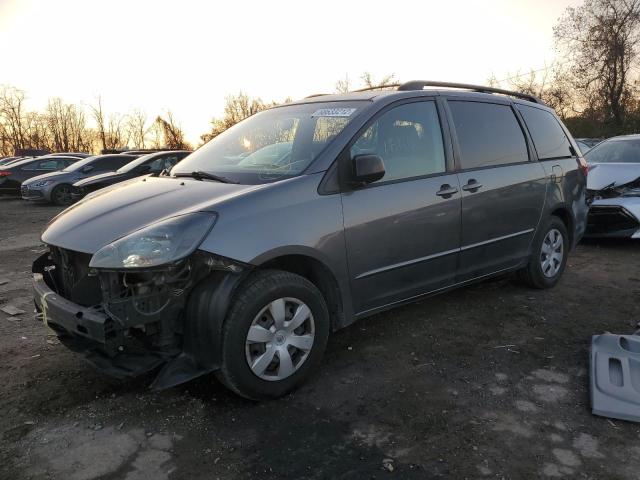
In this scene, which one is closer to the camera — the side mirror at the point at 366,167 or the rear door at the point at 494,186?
the side mirror at the point at 366,167

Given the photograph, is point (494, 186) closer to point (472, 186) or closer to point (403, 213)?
point (472, 186)

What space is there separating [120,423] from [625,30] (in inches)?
1467

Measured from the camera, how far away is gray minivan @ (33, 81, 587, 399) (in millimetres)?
2637

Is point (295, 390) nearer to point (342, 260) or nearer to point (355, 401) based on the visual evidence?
point (355, 401)

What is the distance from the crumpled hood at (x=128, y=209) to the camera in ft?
9.11

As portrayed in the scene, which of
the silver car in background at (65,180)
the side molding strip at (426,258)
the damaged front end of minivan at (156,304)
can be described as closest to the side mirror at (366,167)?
the side molding strip at (426,258)

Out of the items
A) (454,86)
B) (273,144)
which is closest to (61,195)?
(273,144)

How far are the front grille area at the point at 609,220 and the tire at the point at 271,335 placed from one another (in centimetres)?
550

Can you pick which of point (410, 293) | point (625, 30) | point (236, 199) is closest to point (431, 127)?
point (410, 293)

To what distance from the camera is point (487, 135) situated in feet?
13.9

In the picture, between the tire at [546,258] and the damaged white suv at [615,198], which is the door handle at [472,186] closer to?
the tire at [546,258]

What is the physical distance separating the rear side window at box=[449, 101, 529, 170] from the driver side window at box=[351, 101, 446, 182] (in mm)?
267

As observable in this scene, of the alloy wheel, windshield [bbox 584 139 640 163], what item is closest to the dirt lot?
the alloy wheel

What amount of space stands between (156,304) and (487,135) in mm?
3046
